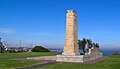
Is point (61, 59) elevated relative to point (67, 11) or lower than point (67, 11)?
lower

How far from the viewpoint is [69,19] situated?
36.2 m

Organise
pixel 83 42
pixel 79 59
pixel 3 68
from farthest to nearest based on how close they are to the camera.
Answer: pixel 83 42 < pixel 79 59 < pixel 3 68

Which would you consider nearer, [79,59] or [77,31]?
[79,59]

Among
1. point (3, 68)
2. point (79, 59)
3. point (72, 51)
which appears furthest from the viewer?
point (72, 51)

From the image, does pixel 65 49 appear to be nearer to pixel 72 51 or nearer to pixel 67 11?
pixel 72 51

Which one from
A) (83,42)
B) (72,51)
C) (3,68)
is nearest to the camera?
(3,68)

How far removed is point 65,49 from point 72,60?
2.97 meters

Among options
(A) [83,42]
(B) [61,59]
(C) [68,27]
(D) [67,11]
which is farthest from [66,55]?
(A) [83,42]

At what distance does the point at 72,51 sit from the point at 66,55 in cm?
122

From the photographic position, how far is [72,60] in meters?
33.7

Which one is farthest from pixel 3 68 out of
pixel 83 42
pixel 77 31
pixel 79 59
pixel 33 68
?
pixel 83 42

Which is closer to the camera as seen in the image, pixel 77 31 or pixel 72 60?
pixel 72 60

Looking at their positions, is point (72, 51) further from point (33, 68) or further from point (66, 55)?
point (33, 68)

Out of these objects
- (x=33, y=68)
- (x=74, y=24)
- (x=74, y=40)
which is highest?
(x=74, y=24)
